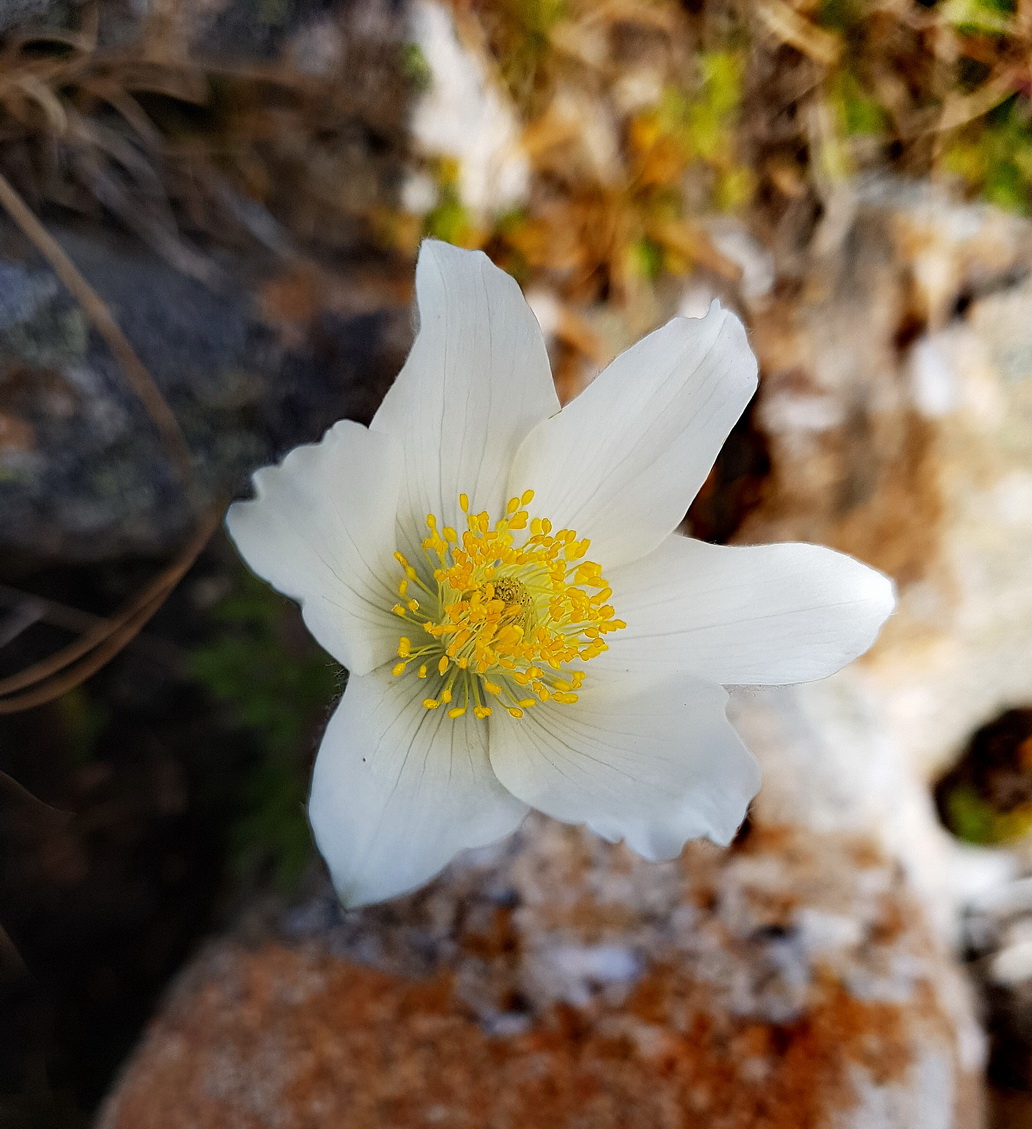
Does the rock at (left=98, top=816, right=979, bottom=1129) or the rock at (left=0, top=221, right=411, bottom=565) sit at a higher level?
the rock at (left=0, top=221, right=411, bottom=565)

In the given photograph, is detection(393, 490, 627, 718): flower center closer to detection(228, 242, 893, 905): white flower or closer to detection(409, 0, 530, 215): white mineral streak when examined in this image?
detection(228, 242, 893, 905): white flower

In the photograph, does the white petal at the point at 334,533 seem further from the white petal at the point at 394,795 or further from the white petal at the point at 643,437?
the white petal at the point at 643,437

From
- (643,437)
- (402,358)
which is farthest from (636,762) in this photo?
(402,358)

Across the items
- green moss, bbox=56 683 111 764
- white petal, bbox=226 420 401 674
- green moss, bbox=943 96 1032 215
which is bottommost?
white petal, bbox=226 420 401 674

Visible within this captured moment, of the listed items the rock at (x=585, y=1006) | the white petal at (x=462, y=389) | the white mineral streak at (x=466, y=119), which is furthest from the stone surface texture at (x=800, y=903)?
the white petal at (x=462, y=389)

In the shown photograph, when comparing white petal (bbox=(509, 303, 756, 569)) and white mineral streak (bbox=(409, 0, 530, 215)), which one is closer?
white petal (bbox=(509, 303, 756, 569))

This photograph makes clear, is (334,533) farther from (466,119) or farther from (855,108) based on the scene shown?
(855,108)

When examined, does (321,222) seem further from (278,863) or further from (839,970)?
(839,970)

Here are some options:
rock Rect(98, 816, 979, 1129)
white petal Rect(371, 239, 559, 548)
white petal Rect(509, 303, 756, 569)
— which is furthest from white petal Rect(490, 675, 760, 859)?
rock Rect(98, 816, 979, 1129)
